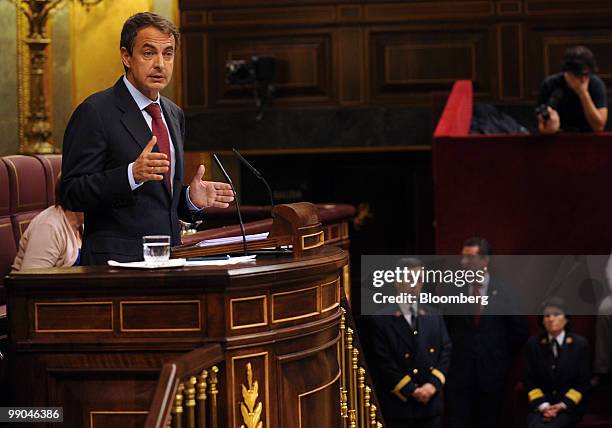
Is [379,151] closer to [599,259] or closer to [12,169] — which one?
[599,259]

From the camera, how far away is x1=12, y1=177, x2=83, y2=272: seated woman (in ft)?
14.0

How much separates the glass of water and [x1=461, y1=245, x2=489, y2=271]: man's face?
3162 mm

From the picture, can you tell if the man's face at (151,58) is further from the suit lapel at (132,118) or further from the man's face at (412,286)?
the man's face at (412,286)

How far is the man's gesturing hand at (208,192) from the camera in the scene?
3.15 metres

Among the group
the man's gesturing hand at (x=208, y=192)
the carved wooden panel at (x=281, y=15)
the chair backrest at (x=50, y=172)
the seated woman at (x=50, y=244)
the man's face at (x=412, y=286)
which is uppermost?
the carved wooden panel at (x=281, y=15)

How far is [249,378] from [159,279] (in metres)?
0.32

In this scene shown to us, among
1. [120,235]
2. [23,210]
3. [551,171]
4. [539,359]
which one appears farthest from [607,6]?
[120,235]

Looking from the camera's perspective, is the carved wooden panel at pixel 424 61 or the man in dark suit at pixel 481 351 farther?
the carved wooden panel at pixel 424 61

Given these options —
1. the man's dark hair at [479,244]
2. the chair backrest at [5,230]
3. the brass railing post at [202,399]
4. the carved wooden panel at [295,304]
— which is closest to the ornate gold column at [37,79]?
the chair backrest at [5,230]

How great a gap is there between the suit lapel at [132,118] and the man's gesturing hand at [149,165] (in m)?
0.21

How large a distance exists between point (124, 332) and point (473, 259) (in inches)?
130

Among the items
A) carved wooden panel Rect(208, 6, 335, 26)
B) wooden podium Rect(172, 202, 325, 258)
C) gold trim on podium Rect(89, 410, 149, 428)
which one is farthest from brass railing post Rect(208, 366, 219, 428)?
carved wooden panel Rect(208, 6, 335, 26)

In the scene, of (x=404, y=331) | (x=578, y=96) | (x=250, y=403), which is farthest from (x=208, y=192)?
(x=578, y=96)

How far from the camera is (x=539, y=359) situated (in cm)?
560
